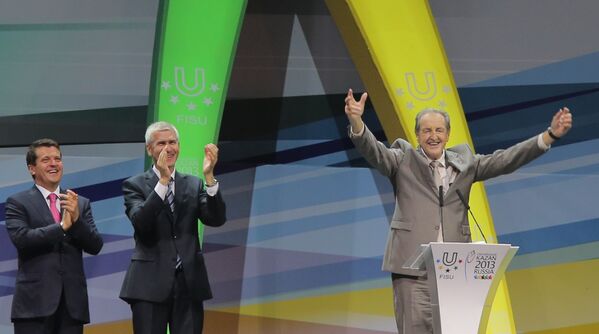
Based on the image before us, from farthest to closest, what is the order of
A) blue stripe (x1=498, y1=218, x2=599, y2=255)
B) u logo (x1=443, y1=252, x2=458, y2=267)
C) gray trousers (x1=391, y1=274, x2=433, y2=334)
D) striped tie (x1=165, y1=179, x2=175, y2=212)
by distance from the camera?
blue stripe (x1=498, y1=218, x2=599, y2=255) < striped tie (x1=165, y1=179, x2=175, y2=212) < gray trousers (x1=391, y1=274, x2=433, y2=334) < u logo (x1=443, y1=252, x2=458, y2=267)

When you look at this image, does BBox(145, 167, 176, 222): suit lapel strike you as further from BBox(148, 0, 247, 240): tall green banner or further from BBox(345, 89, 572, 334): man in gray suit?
BBox(345, 89, 572, 334): man in gray suit

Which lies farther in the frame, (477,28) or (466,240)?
(477,28)

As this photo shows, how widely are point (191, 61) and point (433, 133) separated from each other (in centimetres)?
164

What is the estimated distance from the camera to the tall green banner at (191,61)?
5.39 metres

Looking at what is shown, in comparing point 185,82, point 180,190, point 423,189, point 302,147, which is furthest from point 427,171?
point 302,147

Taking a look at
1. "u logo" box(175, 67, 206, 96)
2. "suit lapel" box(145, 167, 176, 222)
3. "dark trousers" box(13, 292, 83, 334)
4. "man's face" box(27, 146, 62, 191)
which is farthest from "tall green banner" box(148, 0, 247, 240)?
"dark trousers" box(13, 292, 83, 334)

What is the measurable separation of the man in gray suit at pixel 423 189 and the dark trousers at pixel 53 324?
145 centimetres

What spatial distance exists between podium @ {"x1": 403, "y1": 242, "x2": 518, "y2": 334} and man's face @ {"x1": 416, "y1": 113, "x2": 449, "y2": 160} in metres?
0.69

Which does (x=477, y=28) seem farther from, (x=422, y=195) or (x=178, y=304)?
(x=178, y=304)

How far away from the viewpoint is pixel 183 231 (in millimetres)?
4512

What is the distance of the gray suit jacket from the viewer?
431 cm

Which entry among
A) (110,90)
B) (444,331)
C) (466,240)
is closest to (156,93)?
(110,90)

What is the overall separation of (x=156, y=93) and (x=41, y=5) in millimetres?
1138

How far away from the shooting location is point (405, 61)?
557 cm
